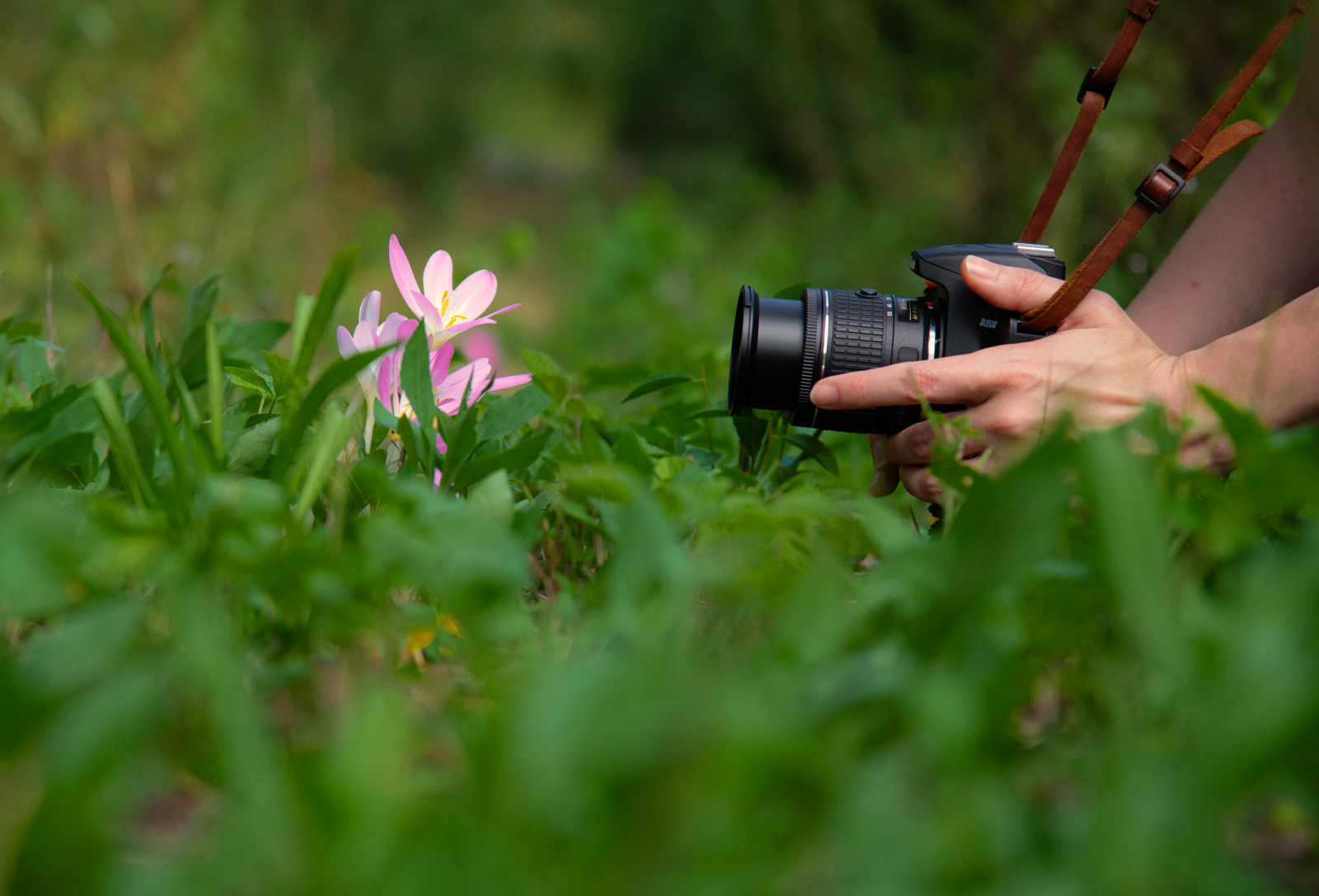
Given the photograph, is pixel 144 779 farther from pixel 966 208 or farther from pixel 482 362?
pixel 966 208

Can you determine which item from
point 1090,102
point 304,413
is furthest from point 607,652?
point 1090,102

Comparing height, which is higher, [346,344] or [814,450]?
[346,344]

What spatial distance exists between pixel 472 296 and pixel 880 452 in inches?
18.2

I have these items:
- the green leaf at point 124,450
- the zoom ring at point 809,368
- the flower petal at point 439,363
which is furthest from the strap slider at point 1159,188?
the green leaf at point 124,450

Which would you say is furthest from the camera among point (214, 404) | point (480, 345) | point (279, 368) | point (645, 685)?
point (480, 345)

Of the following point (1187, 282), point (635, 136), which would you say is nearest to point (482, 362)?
point (1187, 282)

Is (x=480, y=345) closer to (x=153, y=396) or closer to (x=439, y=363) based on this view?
(x=439, y=363)

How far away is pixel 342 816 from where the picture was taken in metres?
0.31

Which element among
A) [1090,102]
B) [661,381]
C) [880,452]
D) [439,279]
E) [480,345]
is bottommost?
[480,345]

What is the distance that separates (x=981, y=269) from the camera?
3.08ft

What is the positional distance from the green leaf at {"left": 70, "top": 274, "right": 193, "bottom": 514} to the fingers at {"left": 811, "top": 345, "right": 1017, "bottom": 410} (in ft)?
1.81

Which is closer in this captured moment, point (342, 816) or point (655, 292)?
point (342, 816)

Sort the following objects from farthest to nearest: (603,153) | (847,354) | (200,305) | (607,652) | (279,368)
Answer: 1. (603,153)
2. (847,354)
3. (200,305)
4. (279,368)
5. (607,652)

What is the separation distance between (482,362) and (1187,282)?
0.93 meters
